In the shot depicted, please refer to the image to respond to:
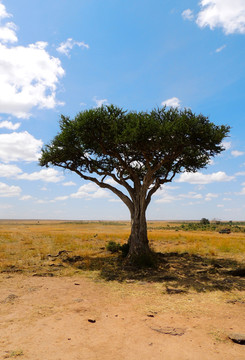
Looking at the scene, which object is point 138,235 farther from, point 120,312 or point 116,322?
point 116,322

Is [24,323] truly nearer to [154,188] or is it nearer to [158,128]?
[158,128]

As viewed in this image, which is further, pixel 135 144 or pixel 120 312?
pixel 135 144

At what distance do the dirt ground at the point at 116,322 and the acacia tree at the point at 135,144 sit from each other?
282 inches

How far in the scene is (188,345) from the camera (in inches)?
230

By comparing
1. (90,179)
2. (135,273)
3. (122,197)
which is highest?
(90,179)

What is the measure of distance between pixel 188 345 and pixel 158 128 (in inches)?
505

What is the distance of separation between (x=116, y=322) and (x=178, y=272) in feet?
27.1

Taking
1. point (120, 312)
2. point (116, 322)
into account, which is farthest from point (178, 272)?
point (116, 322)

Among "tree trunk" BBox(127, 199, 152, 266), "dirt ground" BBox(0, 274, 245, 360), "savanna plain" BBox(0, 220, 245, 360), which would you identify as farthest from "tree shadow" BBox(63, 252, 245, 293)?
"dirt ground" BBox(0, 274, 245, 360)

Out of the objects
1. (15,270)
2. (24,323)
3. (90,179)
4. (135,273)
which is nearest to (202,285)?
(135,273)

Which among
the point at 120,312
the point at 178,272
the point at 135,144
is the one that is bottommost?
the point at 178,272

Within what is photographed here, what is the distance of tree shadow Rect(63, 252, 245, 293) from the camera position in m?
11.9

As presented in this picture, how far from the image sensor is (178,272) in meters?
14.6

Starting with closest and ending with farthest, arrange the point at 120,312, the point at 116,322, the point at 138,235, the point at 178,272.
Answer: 1. the point at 116,322
2. the point at 120,312
3. the point at 178,272
4. the point at 138,235
